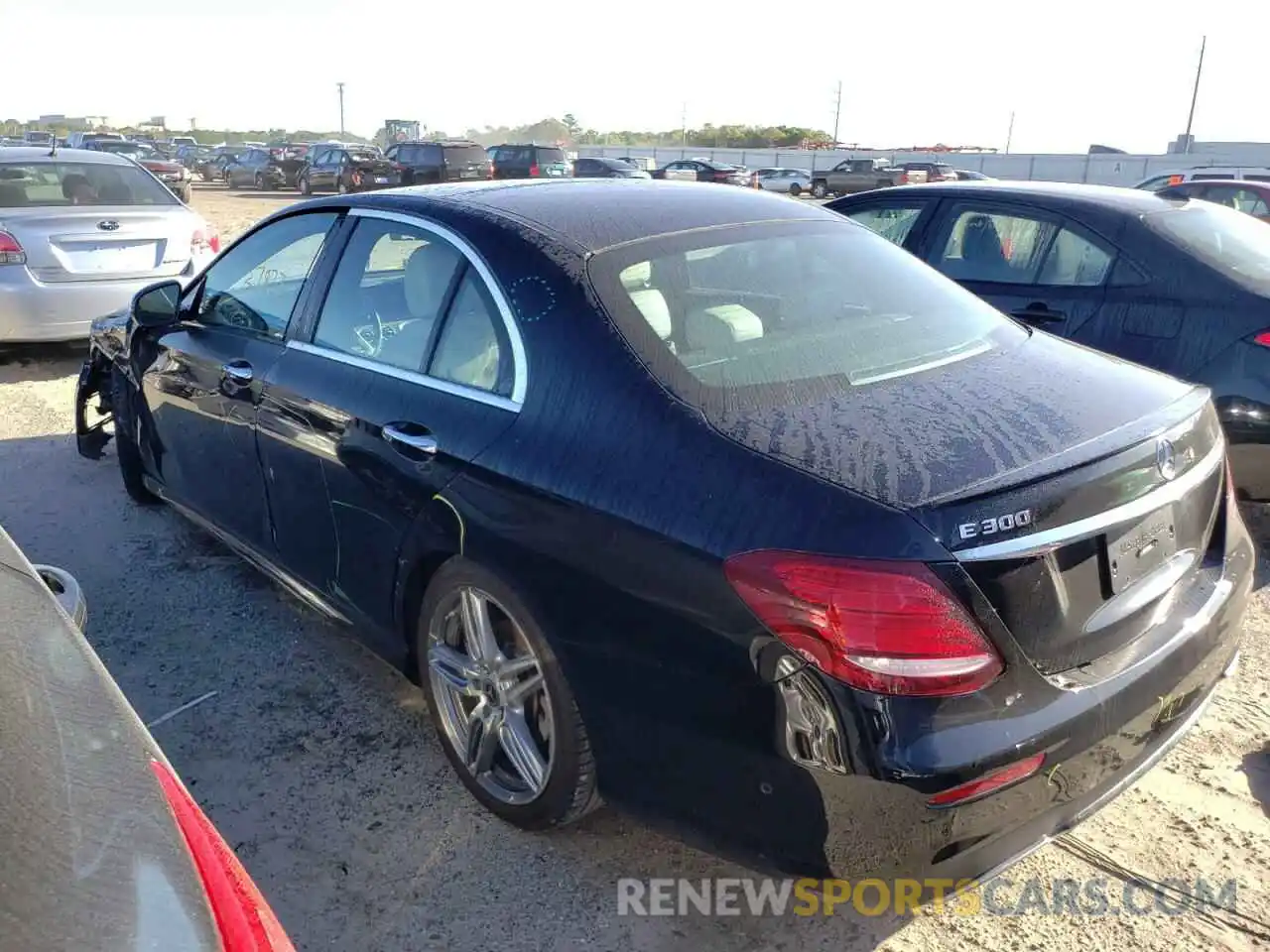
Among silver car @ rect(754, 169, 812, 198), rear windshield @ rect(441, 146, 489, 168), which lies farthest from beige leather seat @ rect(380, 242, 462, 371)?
silver car @ rect(754, 169, 812, 198)

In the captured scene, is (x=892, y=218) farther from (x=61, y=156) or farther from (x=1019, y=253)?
(x=61, y=156)

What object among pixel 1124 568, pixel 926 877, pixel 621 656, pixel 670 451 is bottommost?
pixel 926 877

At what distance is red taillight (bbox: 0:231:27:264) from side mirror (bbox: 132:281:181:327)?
3.72 m

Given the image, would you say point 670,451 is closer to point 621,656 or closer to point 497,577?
point 621,656

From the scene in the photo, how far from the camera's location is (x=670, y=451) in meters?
2.24

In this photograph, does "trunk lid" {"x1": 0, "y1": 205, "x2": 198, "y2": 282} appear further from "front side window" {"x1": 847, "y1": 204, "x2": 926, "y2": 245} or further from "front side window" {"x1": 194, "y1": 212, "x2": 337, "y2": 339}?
"front side window" {"x1": 847, "y1": 204, "x2": 926, "y2": 245}

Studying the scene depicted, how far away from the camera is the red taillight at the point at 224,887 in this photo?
1334mm

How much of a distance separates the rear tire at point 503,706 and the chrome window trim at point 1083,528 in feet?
3.42

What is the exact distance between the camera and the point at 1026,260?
5285 mm

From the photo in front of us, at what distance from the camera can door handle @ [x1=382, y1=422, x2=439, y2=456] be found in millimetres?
2789

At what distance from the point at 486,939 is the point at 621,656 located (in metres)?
0.80

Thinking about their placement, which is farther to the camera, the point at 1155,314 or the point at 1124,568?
the point at 1155,314

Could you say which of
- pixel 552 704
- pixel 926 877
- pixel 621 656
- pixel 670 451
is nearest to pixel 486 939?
pixel 552 704

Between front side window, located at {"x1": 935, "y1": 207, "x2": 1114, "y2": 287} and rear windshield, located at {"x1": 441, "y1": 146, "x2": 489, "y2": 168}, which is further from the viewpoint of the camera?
rear windshield, located at {"x1": 441, "y1": 146, "x2": 489, "y2": 168}
